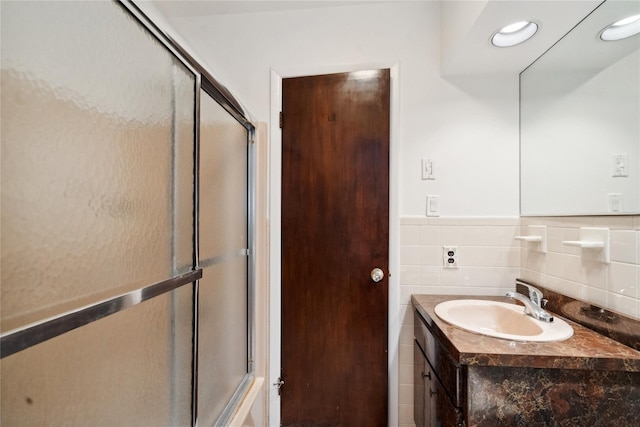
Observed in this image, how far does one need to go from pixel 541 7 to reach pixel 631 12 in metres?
0.27

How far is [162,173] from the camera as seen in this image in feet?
2.69

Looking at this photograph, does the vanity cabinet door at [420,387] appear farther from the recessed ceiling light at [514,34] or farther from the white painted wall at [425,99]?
the recessed ceiling light at [514,34]

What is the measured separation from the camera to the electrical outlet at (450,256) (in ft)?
4.94

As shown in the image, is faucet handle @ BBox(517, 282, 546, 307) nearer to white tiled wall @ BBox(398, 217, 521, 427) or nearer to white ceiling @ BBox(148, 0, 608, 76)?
white tiled wall @ BBox(398, 217, 521, 427)

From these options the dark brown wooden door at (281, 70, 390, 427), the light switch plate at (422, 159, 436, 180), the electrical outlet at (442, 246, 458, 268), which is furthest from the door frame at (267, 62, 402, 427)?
the electrical outlet at (442, 246, 458, 268)

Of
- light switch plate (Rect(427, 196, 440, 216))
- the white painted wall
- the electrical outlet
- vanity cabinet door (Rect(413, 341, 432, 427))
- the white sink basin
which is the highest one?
the white painted wall

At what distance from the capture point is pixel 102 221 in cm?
62

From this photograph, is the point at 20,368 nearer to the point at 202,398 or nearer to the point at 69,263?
the point at 69,263

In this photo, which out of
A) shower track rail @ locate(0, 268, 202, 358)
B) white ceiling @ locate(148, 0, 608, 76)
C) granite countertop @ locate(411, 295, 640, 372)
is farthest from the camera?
white ceiling @ locate(148, 0, 608, 76)

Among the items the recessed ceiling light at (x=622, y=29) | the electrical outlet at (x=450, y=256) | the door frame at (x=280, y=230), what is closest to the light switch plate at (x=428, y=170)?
the door frame at (x=280, y=230)

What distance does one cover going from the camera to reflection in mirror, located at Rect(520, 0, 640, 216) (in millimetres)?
967

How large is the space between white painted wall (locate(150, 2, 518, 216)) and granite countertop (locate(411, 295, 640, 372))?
74 cm

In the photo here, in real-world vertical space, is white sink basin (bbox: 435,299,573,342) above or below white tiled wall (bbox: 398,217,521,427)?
below

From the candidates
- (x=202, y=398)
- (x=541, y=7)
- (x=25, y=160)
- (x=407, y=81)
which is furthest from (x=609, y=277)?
(x=25, y=160)
